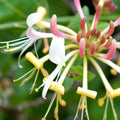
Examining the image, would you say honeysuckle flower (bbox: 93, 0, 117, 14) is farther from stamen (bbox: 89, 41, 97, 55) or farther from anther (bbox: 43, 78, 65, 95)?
anther (bbox: 43, 78, 65, 95)

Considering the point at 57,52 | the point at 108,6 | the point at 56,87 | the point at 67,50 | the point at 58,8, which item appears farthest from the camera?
the point at 58,8

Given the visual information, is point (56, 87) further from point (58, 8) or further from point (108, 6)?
point (58, 8)

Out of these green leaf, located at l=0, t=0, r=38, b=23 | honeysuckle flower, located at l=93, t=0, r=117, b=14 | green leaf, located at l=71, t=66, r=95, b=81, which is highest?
green leaf, located at l=0, t=0, r=38, b=23

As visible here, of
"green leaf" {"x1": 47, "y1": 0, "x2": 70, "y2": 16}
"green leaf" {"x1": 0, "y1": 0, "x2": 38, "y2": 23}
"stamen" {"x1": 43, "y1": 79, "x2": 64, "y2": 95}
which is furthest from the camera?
"green leaf" {"x1": 47, "y1": 0, "x2": 70, "y2": 16}

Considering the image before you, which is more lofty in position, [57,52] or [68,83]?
[57,52]

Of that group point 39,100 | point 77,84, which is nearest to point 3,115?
point 39,100

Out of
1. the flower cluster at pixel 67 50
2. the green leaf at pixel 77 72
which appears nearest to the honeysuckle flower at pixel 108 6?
the flower cluster at pixel 67 50

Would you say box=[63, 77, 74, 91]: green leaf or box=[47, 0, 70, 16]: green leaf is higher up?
box=[47, 0, 70, 16]: green leaf

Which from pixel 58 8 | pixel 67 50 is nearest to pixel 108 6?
pixel 67 50

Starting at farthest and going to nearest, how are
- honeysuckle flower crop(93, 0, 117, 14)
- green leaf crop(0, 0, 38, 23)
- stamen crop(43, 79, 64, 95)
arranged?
green leaf crop(0, 0, 38, 23)
honeysuckle flower crop(93, 0, 117, 14)
stamen crop(43, 79, 64, 95)

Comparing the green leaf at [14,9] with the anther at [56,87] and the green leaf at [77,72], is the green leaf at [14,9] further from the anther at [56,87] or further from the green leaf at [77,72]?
the anther at [56,87]

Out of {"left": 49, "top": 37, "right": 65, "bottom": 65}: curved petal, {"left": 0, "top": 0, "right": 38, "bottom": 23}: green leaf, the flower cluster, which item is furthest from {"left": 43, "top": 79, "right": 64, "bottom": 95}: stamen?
{"left": 0, "top": 0, "right": 38, "bottom": 23}: green leaf
